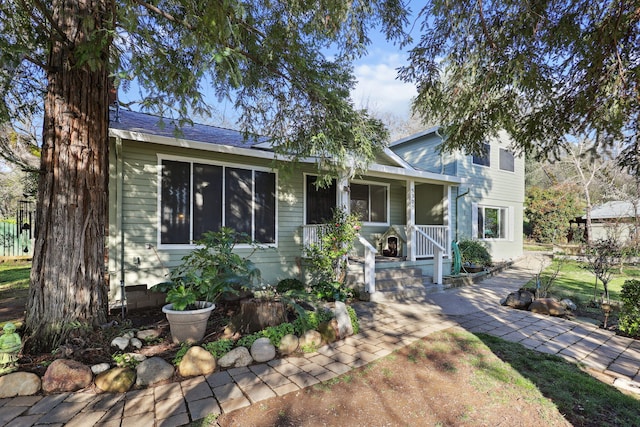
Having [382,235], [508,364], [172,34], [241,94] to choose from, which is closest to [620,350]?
[508,364]

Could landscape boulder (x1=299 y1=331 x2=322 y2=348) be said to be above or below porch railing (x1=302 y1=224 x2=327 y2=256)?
below

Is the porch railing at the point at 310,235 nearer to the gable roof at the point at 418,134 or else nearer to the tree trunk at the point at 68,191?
the tree trunk at the point at 68,191

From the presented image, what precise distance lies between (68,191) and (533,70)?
5.49m

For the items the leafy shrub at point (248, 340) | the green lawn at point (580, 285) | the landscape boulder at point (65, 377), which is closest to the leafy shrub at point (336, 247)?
the leafy shrub at point (248, 340)

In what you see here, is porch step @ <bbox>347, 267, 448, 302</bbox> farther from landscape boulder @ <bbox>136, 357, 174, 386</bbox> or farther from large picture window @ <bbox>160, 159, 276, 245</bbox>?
landscape boulder @ <bbox>136, 357, 174, 386</bbox>

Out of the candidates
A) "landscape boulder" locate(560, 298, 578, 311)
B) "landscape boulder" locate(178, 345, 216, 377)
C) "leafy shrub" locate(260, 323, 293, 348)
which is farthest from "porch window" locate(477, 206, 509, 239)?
"landscape boulder" locate(178, 345, 216, 377)

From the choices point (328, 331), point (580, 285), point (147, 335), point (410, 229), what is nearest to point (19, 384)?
point (147, 335)

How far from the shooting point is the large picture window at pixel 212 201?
19.7 ft

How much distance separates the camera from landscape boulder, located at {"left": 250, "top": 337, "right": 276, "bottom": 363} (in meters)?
3.46

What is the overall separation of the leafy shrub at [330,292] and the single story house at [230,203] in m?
0.72

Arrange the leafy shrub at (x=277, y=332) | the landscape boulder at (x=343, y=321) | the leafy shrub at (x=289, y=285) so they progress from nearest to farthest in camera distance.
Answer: the leafy shrub at (x=277, y=332), the landscape boulder at (x=343, y=321), the leafy shrub at (x=289, y=285)

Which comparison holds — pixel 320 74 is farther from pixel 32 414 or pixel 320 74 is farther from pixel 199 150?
pixel 32 414

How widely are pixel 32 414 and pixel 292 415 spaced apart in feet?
6.53

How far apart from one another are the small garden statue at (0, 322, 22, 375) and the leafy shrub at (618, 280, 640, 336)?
294 inches
